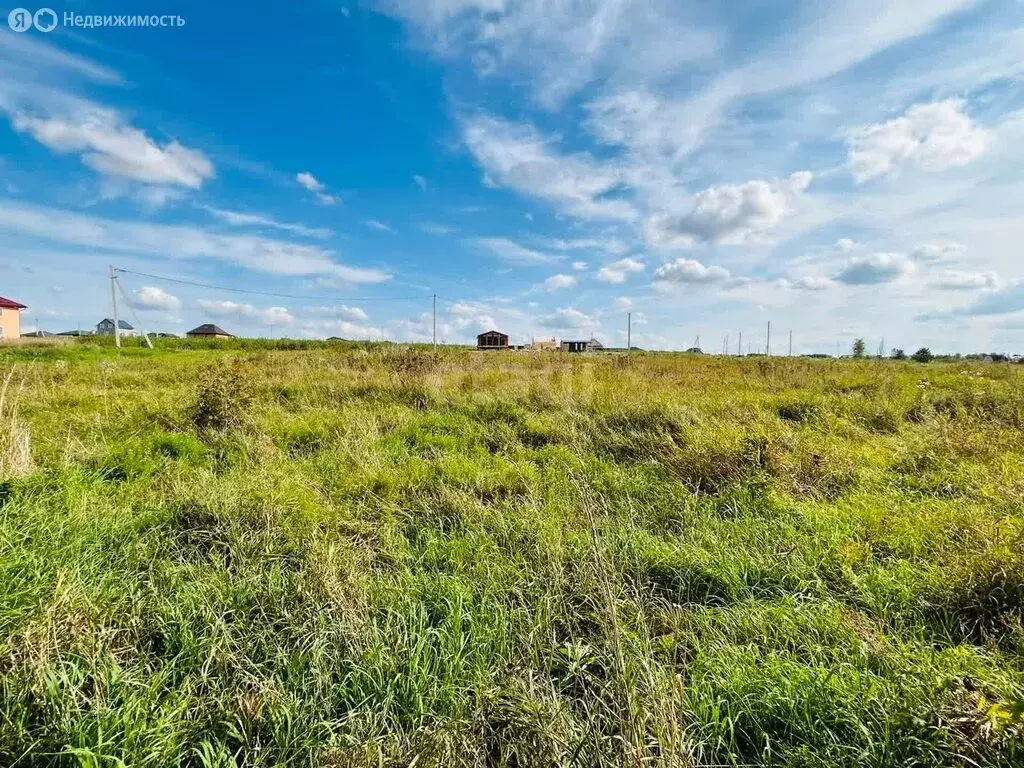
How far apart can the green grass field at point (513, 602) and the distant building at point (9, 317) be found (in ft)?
215

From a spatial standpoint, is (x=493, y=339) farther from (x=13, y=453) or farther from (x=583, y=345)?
(x=13, y=453)

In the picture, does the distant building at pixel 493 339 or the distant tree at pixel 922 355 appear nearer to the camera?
the distant tree at pixel 922 355

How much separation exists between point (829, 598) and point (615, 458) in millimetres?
3012

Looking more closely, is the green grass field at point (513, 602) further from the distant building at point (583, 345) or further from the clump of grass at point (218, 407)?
the distant building at point (583, 345)

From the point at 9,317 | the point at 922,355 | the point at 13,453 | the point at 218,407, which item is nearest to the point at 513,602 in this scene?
the point at 13,453

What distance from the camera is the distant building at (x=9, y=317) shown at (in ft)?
159

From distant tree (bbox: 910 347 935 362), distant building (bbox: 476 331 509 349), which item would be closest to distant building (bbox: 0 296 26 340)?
distant building (bbox: 476 331 509 349)

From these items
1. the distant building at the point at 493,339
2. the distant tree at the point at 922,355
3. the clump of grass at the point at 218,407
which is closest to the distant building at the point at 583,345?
the distant building at the point at 493,339

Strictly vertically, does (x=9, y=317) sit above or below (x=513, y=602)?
above

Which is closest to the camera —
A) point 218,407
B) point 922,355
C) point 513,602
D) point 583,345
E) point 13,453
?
point 513,602

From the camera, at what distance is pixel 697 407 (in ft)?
23.3

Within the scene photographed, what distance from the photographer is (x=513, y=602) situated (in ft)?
8.70

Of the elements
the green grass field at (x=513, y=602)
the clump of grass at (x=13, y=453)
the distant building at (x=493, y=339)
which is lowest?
the green grass field at (x=513, y=602)

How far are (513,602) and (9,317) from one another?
2883 inches
